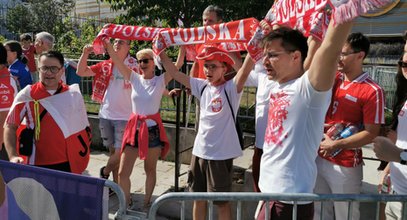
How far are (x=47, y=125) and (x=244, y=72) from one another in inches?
63.4

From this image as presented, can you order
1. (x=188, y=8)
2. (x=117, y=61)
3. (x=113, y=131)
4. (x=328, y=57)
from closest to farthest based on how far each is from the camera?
(x=328, y=57)
(x=117, y=61)
(x=113, y=131)
(x=188, y=8)

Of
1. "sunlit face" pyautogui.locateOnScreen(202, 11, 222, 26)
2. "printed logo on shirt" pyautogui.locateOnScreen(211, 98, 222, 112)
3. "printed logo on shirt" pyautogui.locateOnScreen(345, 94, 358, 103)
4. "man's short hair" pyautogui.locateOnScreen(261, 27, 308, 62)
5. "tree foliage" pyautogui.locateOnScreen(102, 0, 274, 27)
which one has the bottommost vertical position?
"printed logo on shirt" pyautogui.locateOnScreen(211, 98, 222, 112)

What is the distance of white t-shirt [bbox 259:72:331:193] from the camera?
197cm

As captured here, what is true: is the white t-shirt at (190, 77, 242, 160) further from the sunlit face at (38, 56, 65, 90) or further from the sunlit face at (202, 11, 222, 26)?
the sunlit face at (38, 56, 65, 90)

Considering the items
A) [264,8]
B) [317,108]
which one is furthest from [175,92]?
[264,8]

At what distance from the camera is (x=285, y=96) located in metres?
2.05

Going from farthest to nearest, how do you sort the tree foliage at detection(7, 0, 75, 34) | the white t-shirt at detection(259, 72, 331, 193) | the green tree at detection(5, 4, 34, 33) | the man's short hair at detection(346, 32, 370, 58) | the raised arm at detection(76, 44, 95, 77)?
the green tree at detection(5, 4, 34, 33)
the tree foliage at detection(7, 0, 75, 34)
the raised arm at detection(76, 44, 95, 77)
the man's short hair at detection(346, 32, 370, 58)
the white t-shirt at detection(259, 72, 331, 193)

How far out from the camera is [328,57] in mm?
1719

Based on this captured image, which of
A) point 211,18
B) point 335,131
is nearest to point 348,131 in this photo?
point 335,131

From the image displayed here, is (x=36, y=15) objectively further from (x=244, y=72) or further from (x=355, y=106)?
(x=355, y=106)

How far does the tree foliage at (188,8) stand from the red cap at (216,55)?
14.8 ft

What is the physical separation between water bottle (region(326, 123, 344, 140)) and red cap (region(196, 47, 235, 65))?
101cm

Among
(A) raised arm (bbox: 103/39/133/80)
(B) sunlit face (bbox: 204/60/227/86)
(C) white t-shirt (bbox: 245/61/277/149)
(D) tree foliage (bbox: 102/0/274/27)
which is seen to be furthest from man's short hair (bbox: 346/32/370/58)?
(D) tree foliage (bbox: 102/0/274/27)

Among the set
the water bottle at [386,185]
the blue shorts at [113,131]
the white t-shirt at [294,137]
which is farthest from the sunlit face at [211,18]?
the water bottle at [386,185]
